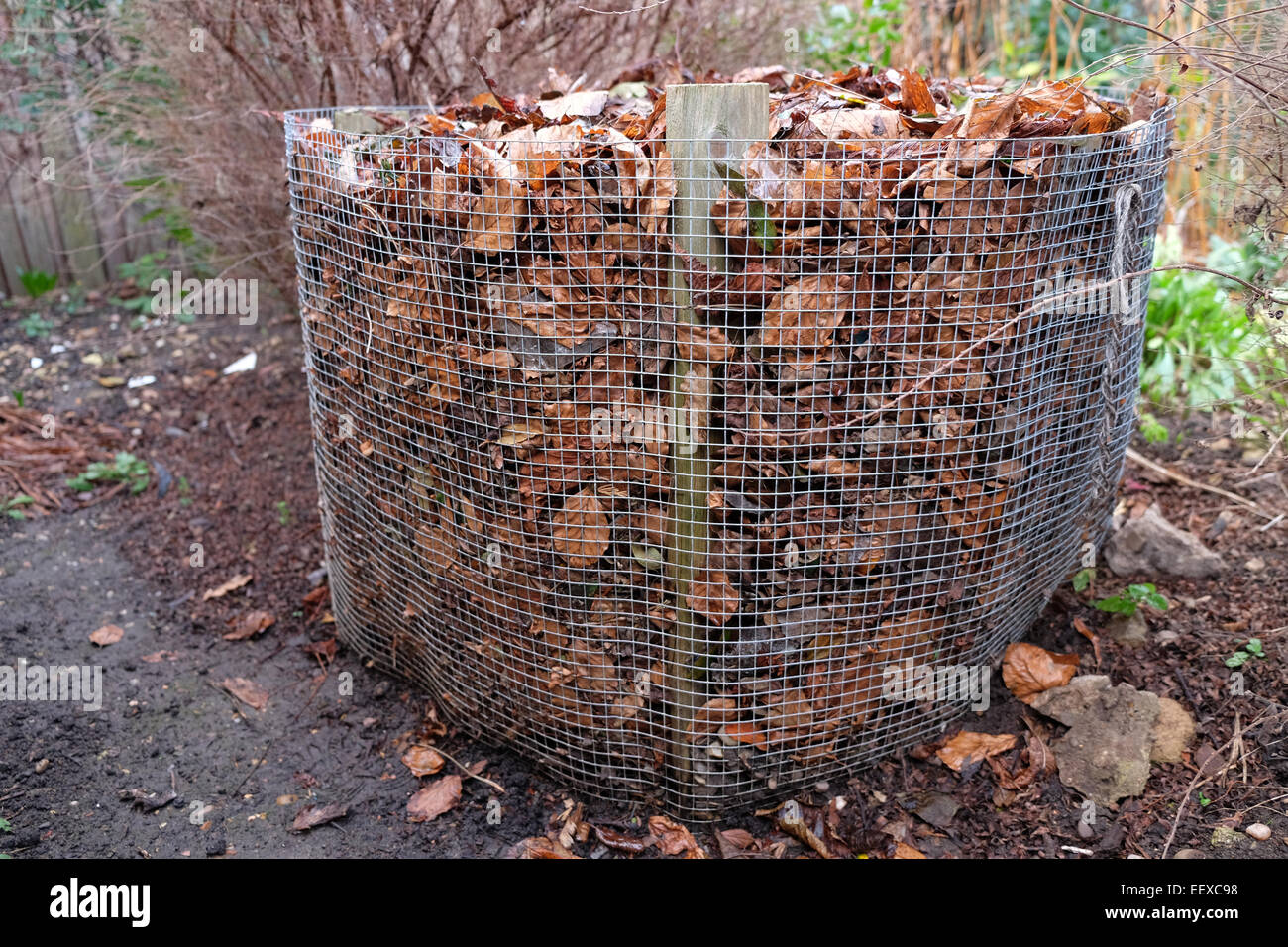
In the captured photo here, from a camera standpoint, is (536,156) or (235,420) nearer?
(536,156)

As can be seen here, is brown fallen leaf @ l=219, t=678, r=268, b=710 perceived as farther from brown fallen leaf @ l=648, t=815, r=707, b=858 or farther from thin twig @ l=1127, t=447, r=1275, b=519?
thin twig @ l=1127, t=447, r=1275, b=519

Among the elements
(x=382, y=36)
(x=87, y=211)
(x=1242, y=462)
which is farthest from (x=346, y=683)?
(x=87, y=211)

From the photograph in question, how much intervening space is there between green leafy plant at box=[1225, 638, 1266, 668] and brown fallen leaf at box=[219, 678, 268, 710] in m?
3.23

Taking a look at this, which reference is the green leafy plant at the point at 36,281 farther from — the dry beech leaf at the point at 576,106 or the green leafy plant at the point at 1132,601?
the green leafy plant at the point at 1132,601

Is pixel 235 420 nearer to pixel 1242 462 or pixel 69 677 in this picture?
pixel 69 677

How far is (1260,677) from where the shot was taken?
2.89 metres

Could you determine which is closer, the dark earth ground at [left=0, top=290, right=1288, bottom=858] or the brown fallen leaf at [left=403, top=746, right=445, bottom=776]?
the dark earth ground at [left=0, top=290, right=1288, bottom=858]

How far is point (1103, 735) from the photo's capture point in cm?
279

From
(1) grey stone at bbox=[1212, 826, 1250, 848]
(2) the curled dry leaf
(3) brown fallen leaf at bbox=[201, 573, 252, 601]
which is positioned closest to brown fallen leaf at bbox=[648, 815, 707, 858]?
(2) the curled dry leaf

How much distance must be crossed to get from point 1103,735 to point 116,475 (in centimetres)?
447

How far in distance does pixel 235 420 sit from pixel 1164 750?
4.65 meters

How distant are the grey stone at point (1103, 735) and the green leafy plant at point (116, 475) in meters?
4.19

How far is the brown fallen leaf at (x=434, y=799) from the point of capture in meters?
2.81

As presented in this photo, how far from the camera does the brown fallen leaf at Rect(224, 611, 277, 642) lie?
12.0ft
